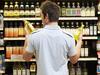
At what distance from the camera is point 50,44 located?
251 cm

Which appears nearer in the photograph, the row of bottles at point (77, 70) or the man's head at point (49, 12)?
the man's head at point (49, 12)

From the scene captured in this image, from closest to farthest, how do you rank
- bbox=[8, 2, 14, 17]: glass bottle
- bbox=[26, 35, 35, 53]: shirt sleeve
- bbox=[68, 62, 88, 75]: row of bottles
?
bbox=[26, 35, 35, 53]: shirt sleeve, bbox=[8, 2, 14, 17]: glass bottle, bbox=[68, 62, 88, 75]: row of bottles

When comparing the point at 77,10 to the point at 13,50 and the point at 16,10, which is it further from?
the point at 13,50

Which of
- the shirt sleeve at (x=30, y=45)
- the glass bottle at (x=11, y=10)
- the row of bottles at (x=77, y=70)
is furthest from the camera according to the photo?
the row of bottles at (x=77, y=70)

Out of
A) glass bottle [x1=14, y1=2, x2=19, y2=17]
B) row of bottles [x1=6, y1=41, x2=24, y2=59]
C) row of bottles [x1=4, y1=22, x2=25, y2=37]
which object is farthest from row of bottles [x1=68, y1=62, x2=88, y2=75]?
glass bottle [x1=14, y1=2, x2=19, y2=17]

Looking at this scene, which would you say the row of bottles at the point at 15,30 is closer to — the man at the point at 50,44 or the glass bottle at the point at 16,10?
the glass bottle at the point at 16,10

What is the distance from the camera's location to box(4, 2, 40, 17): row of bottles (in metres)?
→ 4.97

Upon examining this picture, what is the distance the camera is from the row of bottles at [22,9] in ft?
16.3

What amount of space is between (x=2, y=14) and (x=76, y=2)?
146 cm

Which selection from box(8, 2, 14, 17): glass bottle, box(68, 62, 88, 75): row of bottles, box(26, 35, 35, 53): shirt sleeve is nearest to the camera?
box(26, 35, 35, 53): shirt sleeve

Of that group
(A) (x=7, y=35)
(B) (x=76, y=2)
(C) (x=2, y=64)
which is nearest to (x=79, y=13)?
(B) (x=76, y=2)

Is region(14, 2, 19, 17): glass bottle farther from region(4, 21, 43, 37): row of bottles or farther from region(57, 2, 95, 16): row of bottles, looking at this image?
region(57, 2, 95, 16): row of bottles

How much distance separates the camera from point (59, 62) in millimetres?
2520

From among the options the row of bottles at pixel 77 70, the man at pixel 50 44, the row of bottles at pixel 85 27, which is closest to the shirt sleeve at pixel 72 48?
the man at pixel 50 44
